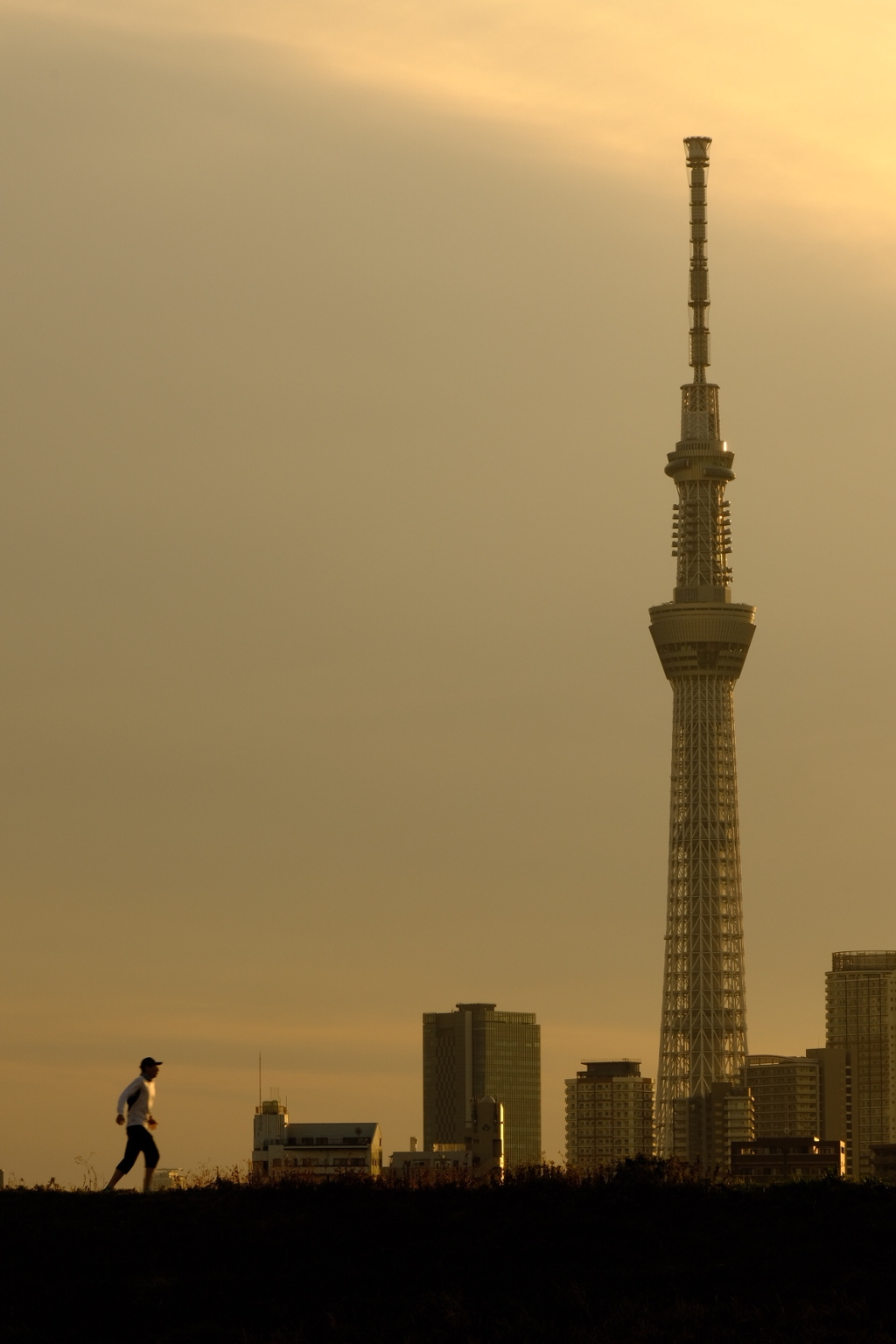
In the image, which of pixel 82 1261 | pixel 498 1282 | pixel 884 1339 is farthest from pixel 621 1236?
pixel 82 1261

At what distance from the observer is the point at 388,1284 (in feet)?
113

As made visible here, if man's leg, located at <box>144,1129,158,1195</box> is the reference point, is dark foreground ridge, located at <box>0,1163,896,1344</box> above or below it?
below

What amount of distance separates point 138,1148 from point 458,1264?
5967 mm

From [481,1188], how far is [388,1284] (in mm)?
4142

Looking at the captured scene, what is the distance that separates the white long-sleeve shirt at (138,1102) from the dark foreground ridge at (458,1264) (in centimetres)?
125

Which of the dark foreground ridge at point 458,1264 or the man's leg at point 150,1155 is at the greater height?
the man's leg at point 150,1155

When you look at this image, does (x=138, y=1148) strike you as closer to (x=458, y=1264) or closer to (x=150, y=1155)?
(x=150, y=1155)

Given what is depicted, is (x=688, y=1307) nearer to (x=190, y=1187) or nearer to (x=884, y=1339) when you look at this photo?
(x=884, y=1339)

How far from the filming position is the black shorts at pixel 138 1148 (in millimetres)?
38125

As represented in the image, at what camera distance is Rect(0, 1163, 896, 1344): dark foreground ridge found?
1294 inches

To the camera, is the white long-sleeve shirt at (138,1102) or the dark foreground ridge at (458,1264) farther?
the white long-sleeve shirt at (138,1102)

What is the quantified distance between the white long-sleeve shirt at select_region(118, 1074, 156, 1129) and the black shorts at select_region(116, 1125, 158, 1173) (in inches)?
4.9

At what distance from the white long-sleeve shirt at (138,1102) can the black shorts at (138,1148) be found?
0.41 ft

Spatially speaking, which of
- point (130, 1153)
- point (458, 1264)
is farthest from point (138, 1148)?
point (458, 1264)
